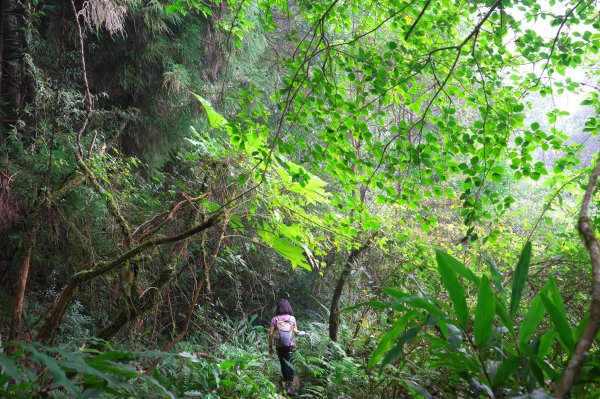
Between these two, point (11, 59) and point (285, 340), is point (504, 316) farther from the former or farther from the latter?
point (11, 59)

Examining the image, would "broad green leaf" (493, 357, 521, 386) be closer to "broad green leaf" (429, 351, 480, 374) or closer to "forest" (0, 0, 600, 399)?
"forest" (0, 0, 600, 399)

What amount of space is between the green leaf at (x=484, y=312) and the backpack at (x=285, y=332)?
5059mm

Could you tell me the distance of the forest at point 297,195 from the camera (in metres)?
1.29

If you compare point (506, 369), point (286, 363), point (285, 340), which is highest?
point (506, 369)

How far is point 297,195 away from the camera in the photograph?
4.84 m

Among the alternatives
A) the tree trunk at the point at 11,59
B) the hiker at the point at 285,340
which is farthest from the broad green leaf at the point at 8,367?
the hiker at the point at 285,340

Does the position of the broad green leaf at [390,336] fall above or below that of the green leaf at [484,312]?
below

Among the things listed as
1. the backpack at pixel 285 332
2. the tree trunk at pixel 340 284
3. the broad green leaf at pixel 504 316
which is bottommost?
the backpack at pixel 285 332

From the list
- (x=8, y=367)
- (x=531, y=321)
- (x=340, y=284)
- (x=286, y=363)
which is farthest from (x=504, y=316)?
(x=286, y=363)

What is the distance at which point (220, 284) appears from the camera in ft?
29.8

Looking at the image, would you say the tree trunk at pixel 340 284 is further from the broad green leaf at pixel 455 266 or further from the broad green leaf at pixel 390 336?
the broad green leaf at pixel 455 266

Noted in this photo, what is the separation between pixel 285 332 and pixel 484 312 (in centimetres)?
510

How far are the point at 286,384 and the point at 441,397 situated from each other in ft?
12.4

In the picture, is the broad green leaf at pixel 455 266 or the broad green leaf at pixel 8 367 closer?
the broad green leaf at pixel 8 367
